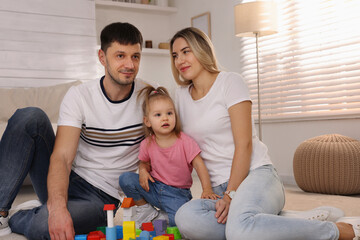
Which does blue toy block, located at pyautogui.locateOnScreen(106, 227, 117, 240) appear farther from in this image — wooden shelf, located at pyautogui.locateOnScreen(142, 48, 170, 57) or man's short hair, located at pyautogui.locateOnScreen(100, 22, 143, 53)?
wooden shelf, located at pyautogui.locateOnScreen(142, 48, 170, 57)

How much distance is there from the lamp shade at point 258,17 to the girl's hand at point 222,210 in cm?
229

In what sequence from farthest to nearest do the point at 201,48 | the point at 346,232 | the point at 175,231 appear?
the point at 201,48 < the point at 175,231 < the point at 346,232

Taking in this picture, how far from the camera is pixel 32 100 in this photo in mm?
3898

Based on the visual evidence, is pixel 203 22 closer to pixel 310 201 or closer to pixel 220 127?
pixel 310 201

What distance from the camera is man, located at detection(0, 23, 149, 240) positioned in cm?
184

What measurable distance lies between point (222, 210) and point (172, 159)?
15.4 inches

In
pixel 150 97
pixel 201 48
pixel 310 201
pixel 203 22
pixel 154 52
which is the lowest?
pixel 310 201

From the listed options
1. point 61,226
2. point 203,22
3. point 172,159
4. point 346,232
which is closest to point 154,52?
point 203,22

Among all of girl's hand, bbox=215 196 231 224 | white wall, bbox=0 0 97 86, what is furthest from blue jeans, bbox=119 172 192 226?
white wall, bbox=0 0 97 86

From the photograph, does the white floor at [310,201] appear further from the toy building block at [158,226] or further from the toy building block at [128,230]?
the toy building block at [128,230]

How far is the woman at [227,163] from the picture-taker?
1497 mm

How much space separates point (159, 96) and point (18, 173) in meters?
0.70

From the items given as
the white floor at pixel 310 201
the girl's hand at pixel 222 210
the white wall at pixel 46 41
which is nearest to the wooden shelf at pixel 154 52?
the white wall at pixel 46 41

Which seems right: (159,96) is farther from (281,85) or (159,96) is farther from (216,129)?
(281,85)
